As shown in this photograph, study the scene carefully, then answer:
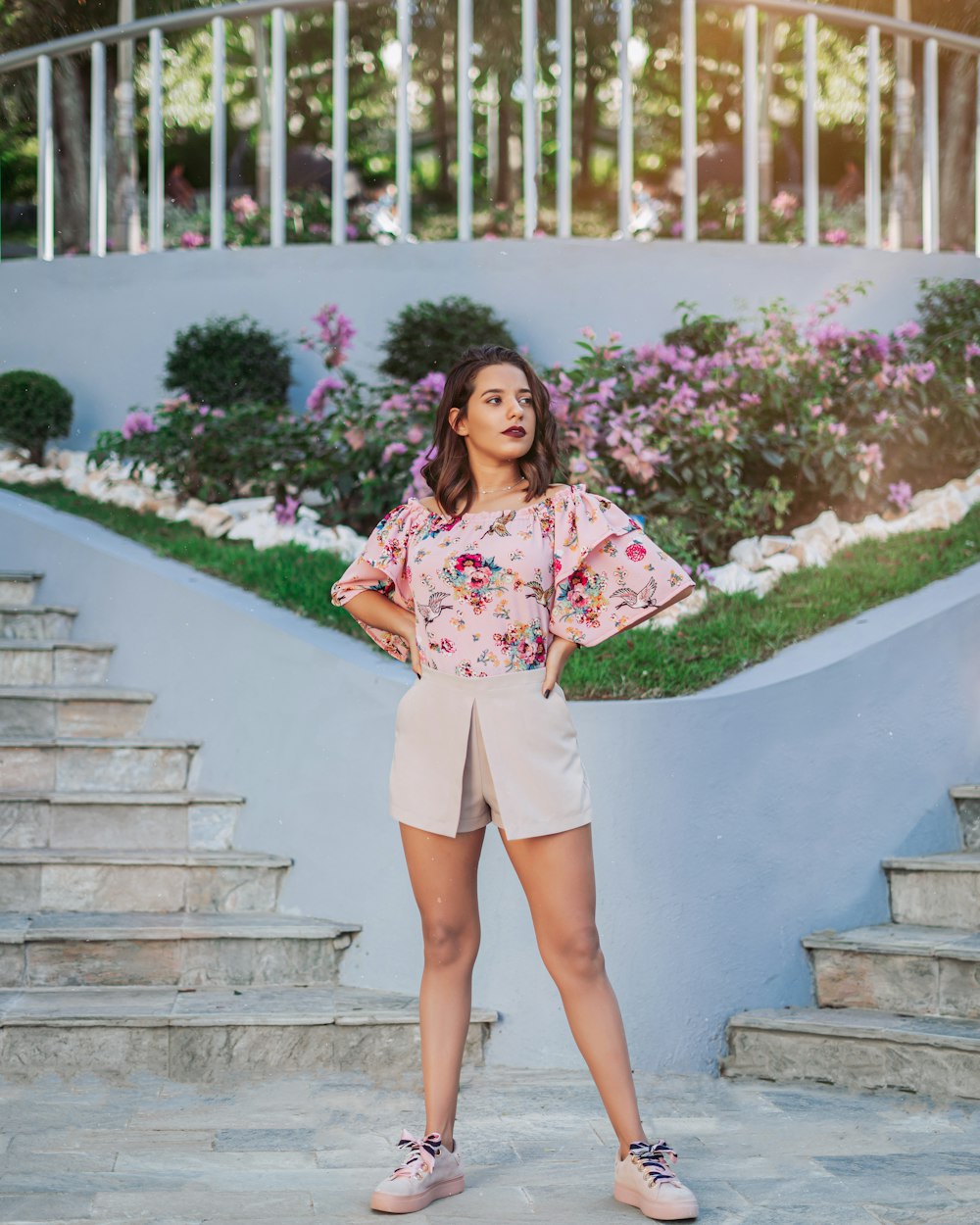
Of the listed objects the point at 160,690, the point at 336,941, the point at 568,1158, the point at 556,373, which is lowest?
the point at 568,1158

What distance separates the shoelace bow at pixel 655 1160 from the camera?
2.74 meters

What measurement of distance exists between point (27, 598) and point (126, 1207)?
3615mm

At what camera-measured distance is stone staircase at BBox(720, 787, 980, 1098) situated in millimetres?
3660

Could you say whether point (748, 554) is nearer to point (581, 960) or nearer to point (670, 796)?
point (670, 796)

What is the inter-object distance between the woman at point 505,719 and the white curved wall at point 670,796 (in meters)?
1.04

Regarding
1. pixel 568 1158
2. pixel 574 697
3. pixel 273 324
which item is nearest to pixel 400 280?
pixel 273 324

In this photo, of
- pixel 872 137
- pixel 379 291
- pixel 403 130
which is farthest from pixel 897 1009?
pixel 872 137

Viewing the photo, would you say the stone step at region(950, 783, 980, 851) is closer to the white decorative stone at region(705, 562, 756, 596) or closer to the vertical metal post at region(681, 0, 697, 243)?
the white decorative stone at region(705, 562, 756, 596)

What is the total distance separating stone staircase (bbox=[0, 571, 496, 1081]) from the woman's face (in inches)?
65.2

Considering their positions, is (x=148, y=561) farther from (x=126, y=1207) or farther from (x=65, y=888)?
(x=126, y=1207)

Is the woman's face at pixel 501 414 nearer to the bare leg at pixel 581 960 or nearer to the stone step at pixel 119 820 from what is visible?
the bare leg at pixel 581 960

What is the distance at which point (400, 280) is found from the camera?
25.7 ft

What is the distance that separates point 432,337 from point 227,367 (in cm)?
105

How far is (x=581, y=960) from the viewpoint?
281 centimetres
